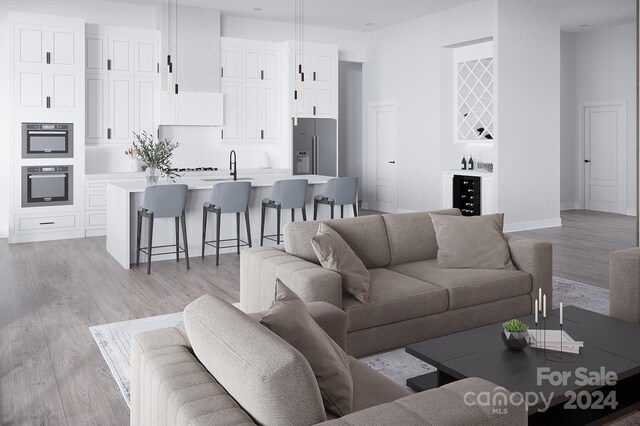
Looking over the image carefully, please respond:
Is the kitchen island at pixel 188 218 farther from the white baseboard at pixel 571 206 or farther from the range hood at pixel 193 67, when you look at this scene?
the white baseboard at pixel 571 206

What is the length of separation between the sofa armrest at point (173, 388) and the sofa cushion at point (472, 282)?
212 cm

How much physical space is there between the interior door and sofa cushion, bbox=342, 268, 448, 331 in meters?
8.47

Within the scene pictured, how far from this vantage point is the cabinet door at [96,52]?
8.20m

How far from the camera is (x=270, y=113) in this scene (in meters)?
9.82

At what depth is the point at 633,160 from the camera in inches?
412

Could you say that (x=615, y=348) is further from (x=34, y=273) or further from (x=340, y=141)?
(x=340, y=141)

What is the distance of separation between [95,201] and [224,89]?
8.75 ft

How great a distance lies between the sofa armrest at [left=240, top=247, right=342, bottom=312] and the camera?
3.28 metres

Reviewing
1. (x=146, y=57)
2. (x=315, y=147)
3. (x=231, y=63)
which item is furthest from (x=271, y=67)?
(x=146, y=57)

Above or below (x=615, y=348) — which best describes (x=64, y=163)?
above

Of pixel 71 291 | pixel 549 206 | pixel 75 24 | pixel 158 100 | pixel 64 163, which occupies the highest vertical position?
pixel 75 24

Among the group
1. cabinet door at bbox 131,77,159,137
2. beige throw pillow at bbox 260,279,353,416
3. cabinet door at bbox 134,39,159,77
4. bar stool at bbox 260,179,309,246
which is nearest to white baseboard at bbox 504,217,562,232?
bar stool at bbox 260,179,309,246

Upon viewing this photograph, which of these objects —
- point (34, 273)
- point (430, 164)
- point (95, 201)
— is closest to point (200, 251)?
point (34, 273)

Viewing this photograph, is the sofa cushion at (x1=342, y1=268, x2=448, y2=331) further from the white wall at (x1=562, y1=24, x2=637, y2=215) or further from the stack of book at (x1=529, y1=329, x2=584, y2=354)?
the white wall at (x1=562, y1=24, x2=637, y2=215)
